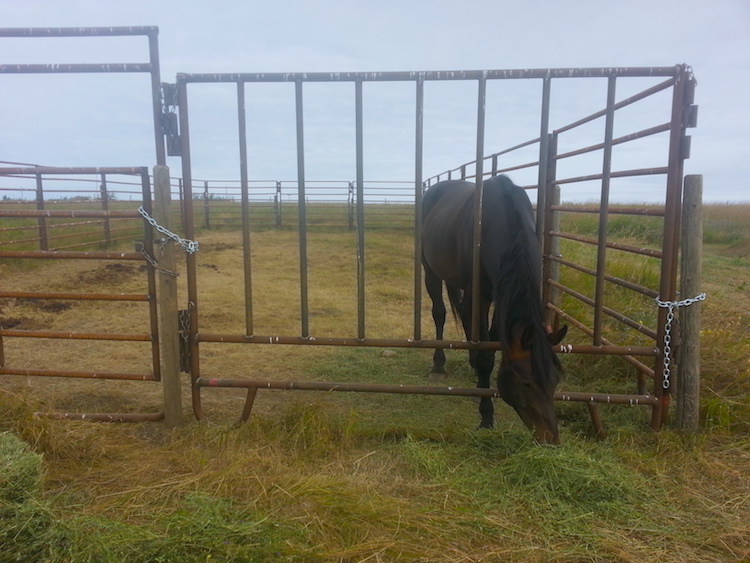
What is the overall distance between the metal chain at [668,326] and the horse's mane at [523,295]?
2.65ft

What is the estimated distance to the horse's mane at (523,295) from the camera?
2496 mm

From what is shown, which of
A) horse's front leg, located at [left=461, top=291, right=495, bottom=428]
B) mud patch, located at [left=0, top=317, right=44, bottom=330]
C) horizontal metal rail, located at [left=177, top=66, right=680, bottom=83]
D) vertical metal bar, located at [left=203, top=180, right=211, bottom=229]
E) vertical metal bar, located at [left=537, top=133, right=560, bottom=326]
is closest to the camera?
horizontal metal rail, located at [left=177, top=66, right=680, bottom=83]

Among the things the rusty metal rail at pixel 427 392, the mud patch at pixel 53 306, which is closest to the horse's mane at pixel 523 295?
the rusty metal rail at pixel 427 392

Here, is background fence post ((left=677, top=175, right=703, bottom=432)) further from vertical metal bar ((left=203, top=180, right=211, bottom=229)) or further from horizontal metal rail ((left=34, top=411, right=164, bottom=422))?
vertical metal bar ((left=203, top=180, right=211, bottom=229))

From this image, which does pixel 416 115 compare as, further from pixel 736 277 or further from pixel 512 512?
pixel 736 277

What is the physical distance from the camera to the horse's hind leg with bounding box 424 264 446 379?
429cm

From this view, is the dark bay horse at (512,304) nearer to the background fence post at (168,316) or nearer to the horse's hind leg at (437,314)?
the horse's hind leg at (437,314)

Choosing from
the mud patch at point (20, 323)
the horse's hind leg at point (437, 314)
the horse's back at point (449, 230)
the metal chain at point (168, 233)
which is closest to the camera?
the metal chain at point (168, 233)

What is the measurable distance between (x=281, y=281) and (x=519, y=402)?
252 inches

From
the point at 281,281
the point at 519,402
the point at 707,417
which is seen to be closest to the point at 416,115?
the point at 519,402

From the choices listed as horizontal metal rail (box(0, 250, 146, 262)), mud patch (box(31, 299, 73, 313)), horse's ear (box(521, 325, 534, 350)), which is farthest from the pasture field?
mud patch (box(31, 299, 73, 313))

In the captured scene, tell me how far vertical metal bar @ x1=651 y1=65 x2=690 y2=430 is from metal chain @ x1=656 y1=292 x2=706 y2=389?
16 millimetres

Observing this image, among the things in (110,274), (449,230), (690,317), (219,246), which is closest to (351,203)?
(219,246)

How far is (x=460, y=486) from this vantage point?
92.4 inches
